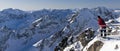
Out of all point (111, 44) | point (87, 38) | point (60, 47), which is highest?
point (111, 44)

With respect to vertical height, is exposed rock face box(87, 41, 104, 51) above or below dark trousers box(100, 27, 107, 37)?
below

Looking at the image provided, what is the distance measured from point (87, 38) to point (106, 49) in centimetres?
1203

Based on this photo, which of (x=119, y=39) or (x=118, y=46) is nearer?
(x=118, y=46)

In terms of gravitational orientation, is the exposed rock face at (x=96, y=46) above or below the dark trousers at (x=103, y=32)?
below

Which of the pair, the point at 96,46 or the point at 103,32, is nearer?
the point at 96,46

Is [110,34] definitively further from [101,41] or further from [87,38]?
[87,38]

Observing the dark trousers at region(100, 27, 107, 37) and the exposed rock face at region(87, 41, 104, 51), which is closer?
the exposed rock face at region(87, 41, 104, 51)

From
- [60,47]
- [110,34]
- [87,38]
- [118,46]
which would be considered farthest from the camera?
[60,47]

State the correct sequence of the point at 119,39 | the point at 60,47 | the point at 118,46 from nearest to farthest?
the point at 118,46 < the point at 119,39 < the point at 60,47

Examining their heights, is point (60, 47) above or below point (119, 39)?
below

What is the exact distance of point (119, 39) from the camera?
29859mm

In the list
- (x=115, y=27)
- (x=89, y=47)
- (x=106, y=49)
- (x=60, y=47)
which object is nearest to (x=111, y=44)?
(x=106, y=49)

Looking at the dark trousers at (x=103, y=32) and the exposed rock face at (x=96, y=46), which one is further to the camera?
the dark trousers at (x=103, y=32)

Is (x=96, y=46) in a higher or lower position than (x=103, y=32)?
lower
